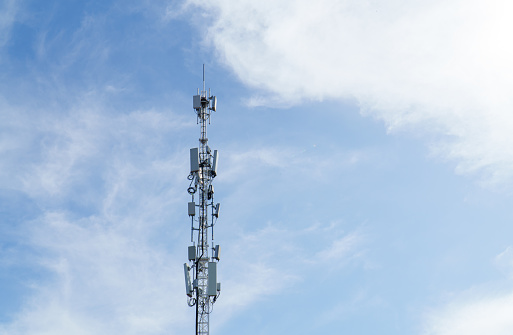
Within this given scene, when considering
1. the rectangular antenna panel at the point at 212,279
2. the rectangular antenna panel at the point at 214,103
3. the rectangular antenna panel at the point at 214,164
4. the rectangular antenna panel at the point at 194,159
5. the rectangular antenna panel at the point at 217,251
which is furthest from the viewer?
the rectangular antenna panel at the point at 214,103

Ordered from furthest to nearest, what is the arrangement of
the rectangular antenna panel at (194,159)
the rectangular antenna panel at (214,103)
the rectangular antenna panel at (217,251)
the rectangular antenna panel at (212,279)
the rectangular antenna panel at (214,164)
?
1. the rectangular antenna panel at (214,103)
2. the rectangular antenna panel at (214,164)
3. the rectangular antenna panel at (194,159)
4. the rectangular antenna panel at (217,251)
5. the rectangular antenna panel at (212,279)

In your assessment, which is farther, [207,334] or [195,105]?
[195,105]

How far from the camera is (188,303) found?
71.2 meters

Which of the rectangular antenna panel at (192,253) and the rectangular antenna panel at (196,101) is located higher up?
the rectangular antenna panel at (196,101)

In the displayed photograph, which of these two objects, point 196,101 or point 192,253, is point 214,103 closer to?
point 196,101

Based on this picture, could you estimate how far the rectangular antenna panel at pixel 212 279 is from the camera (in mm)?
70625

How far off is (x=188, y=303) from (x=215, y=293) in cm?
278

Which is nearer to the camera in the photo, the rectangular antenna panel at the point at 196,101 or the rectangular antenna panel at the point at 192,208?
the rectangular antenna panel at the point at 192,208

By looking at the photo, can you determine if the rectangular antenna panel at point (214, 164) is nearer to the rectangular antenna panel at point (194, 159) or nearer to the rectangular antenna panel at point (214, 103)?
the rectangular antenna panel at point (194, 159)

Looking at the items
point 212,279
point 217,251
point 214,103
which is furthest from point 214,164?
point 212,279

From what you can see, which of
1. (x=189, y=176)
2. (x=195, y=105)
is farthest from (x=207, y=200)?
(x=195, y=105)

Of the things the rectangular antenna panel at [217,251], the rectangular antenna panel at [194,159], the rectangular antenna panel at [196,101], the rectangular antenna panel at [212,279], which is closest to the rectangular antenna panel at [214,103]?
the rectangular antenna panel at [196,101]

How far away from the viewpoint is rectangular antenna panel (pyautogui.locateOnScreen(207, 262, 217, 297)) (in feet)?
232

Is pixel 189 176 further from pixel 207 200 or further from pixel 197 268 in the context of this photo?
pixel 197 268
